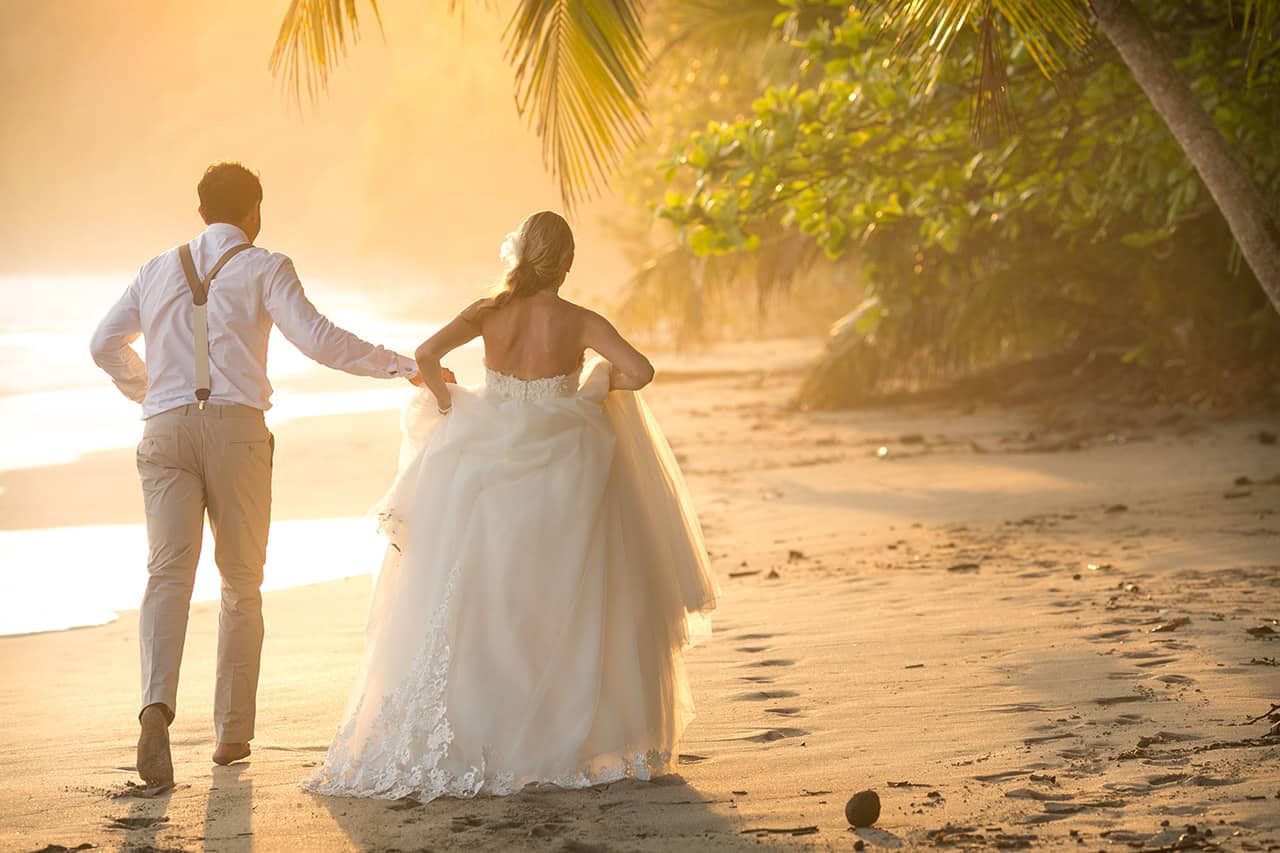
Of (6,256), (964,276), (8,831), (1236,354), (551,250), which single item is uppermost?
(6,256)

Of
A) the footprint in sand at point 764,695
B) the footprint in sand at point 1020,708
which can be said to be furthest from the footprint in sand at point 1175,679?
the footprint in sand at point 764,695

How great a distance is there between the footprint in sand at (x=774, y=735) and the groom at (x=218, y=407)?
163 cm

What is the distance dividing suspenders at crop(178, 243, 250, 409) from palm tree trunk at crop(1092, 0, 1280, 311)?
3.88 m

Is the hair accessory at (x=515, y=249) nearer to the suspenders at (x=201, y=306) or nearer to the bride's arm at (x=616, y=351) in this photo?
the bride's arm at (x=616, y=351)

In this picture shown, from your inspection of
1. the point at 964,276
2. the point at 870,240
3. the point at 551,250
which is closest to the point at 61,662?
the point at 551,250

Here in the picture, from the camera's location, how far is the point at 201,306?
4938mm

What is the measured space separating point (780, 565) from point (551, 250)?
4.40 metres

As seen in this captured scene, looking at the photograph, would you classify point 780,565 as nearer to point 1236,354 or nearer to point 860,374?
point 1236,354

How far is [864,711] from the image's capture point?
536 cm

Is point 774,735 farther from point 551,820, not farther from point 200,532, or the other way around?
point 200,532

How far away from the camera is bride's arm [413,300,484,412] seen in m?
4.73

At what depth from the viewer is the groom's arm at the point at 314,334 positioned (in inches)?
196

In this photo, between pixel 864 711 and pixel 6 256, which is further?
pixel 6 256

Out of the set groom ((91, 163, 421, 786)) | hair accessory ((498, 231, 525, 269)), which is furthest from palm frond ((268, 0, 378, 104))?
hair accessory ((498, 231, 525, 269))
